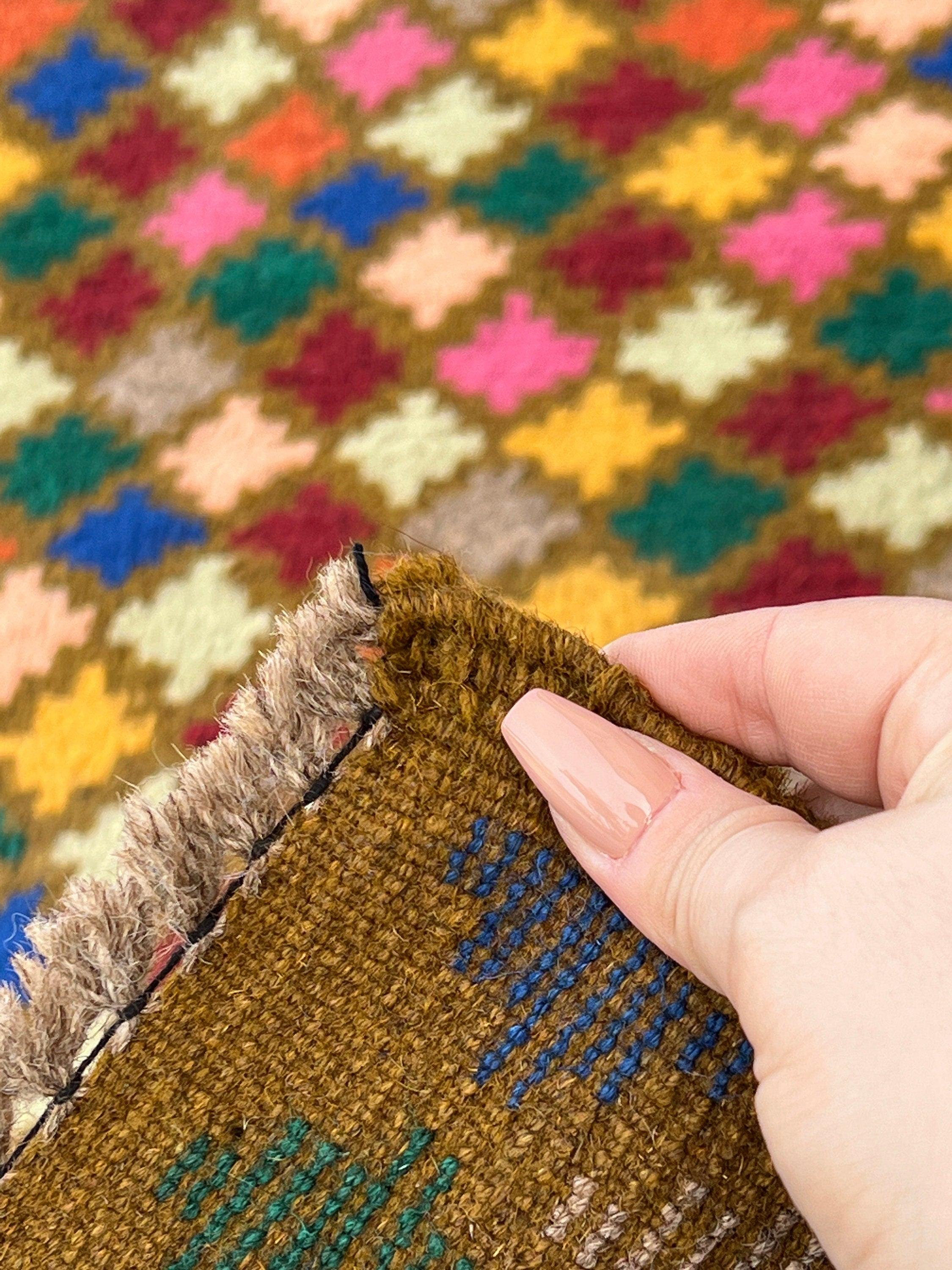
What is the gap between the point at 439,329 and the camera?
2.50 feet

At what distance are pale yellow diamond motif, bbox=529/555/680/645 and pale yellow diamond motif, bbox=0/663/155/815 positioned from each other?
26 centimetres

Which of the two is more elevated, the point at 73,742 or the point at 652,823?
Answer: the point at 73,742

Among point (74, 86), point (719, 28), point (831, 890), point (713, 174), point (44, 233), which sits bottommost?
point (831, 890)

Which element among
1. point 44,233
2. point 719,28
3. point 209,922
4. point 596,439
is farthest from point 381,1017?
point 719,28

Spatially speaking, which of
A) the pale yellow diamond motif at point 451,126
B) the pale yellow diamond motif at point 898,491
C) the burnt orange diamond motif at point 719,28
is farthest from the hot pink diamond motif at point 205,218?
the pale yellow diamond motif at point 898,491

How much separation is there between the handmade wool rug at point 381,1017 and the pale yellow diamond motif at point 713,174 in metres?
0.45

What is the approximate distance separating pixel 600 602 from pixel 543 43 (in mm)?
489

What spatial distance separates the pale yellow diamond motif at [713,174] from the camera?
2.56ft

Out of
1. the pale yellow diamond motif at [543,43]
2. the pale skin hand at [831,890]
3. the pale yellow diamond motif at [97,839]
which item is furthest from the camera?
the pale yellow diamond motif at [543,43]

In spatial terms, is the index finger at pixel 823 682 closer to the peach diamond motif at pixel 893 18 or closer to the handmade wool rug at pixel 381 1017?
the handmade wool rug at pixel 381 1017

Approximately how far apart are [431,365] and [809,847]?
0.48 metres

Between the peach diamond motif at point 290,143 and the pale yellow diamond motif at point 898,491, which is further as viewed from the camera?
the peach diamond motif at point 290,143

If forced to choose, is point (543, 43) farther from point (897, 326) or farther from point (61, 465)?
point (61, 465)

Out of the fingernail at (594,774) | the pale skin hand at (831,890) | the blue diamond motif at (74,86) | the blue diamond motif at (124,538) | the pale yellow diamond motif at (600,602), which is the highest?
the blue diamond motif at (74,86)
